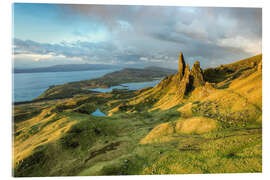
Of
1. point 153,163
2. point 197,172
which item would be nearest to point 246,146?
point 197,172

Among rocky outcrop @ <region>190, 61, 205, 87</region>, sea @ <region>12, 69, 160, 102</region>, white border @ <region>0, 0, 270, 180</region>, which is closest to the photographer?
white border @ <region>0, 0, 270, 180</region>

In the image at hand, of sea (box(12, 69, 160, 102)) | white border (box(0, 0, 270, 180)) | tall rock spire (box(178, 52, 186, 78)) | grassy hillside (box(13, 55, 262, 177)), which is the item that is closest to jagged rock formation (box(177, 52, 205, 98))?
tall rock spire (box(178, 52, 186, 78))

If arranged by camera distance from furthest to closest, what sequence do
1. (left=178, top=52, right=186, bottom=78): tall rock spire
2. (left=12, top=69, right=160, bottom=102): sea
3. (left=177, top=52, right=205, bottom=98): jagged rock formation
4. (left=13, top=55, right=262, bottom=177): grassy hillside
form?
(left=178, top=52, right=186, bottom=78): tall rock spire, (left=177, top=52, right=205, bottom=98): jagged rock formation, (left=12, top=69, right=160, bottom=102): sea, (left=13, top=55, right=262, bottom=177): grassy hillside

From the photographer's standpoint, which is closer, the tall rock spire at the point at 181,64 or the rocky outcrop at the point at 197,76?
the rocky outcrop at the point at 197,76

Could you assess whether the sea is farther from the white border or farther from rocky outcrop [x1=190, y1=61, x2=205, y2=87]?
rocky outcrop [x1=190, y1=61, x2=205, y2=87]

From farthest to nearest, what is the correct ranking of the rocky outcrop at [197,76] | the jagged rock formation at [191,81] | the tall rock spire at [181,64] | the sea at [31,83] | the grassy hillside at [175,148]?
1. the tall rock spire at [181,64]
2. the rocky outcrop at [197,76]
3. the jagged rock formation at [191,81]
4. the sea at [31,83]
5. the grassy hillside at [175,148]

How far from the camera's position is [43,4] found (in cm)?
918

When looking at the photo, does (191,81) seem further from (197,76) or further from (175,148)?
(175,148)

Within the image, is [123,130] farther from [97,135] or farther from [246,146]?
[246,146]
